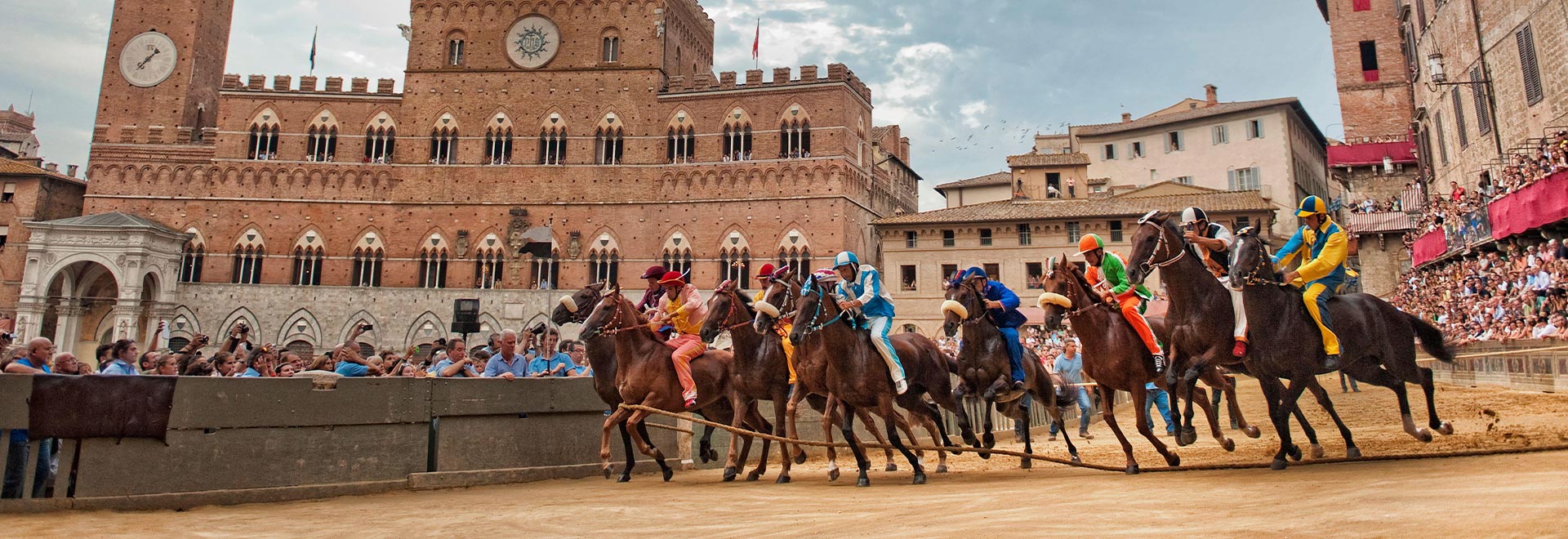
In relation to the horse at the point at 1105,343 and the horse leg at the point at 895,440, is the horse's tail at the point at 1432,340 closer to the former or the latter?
the horse at the point at 1105,343

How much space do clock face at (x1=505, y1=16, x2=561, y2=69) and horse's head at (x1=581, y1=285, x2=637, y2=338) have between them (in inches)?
1356

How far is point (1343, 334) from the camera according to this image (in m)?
8.09

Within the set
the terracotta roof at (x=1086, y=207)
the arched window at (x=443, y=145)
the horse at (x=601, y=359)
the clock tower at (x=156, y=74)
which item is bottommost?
the horse at (x=601, y=359)

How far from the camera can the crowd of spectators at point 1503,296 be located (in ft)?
54.5

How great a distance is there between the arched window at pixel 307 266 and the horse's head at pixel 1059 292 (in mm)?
38939

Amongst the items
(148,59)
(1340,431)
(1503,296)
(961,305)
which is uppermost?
(148,59)

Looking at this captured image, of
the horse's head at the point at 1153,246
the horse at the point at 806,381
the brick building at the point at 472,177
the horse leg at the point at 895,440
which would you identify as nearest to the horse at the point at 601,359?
the horse at the point at 806,381

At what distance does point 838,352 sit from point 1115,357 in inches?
116

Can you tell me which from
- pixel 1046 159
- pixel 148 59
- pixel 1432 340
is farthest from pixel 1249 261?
pixel 148 59

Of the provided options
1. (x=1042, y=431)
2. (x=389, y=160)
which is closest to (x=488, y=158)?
(x=389, y=160)

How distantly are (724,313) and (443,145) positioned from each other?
36.0 m

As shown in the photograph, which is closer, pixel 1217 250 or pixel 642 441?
pixel 1217 250

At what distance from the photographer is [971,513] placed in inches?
229

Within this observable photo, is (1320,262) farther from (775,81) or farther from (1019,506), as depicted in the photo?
(775,81)
